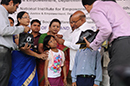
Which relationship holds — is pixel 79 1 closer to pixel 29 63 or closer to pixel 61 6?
pixel 61 6

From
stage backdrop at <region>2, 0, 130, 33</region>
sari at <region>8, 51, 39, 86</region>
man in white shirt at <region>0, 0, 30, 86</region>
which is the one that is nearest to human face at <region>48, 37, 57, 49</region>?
sari at <region>8, 51, 39, 86</region>

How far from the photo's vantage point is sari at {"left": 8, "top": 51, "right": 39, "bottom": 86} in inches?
88.2

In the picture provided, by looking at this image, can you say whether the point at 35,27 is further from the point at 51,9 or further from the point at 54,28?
the point at 51,9

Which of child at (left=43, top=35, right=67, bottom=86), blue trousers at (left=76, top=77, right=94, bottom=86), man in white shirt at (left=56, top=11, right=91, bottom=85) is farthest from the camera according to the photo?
man in white shirt at (left=56, top=11, right=91, bottom=85)

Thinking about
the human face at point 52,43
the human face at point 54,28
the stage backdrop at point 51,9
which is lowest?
the human face at point 52,43

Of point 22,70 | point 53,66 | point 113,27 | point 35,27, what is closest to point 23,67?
point 22,70

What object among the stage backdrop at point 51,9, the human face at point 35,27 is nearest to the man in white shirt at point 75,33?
the stage backdrop at point 51,9

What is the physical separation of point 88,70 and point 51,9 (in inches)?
73.3

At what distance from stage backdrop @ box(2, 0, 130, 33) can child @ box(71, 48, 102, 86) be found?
3.76 ft

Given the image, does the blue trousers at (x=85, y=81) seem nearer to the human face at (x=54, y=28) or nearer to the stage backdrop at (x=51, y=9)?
the human face at (x=54, y=28)

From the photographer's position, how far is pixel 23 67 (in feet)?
7.82

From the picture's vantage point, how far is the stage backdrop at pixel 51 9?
339 cm

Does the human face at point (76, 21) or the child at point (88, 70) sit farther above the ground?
the human face at point (76, 21)

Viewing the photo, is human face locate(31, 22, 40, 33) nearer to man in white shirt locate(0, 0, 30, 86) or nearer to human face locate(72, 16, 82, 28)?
human face locate(72, 16, 82, 28)
